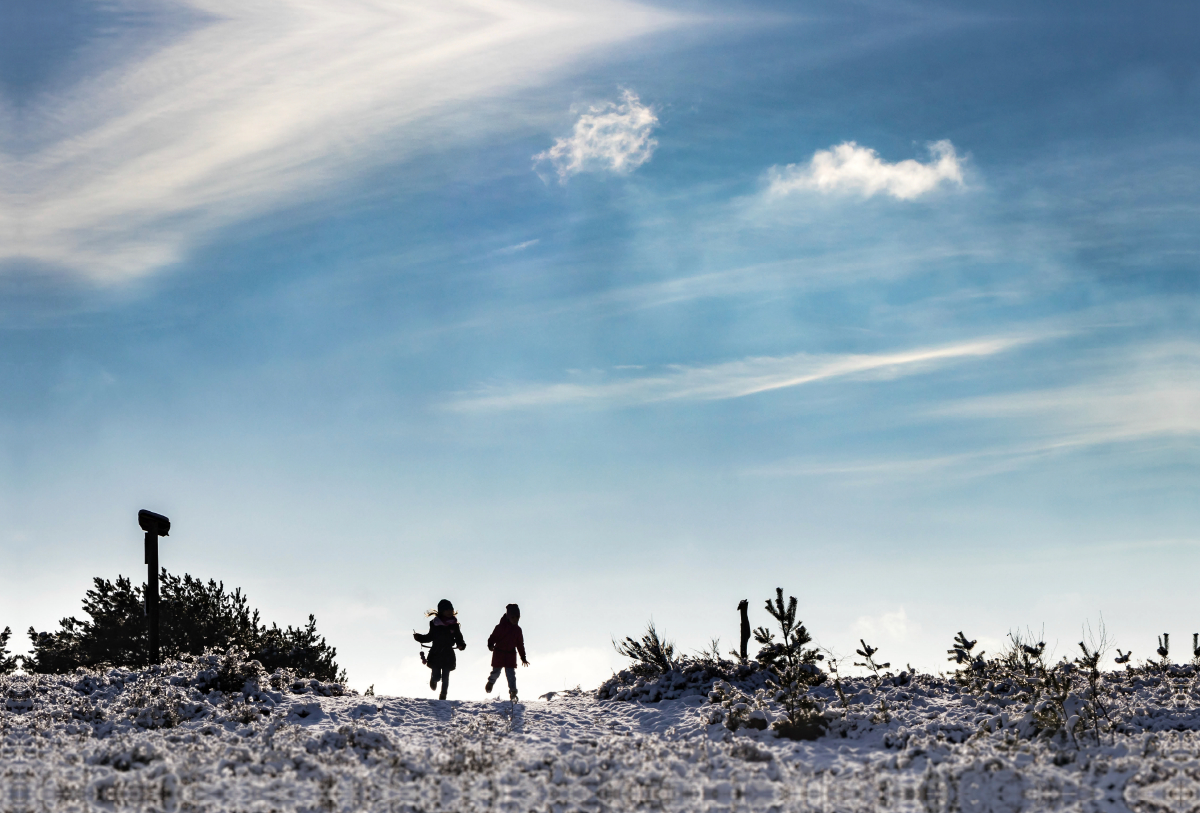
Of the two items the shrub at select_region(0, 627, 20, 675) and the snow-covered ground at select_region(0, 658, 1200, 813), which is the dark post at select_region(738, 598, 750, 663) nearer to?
the snow-covered ground at select_region(0, 658, 1200, 813)

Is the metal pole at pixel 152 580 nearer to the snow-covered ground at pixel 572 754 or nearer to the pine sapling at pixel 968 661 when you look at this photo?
the snow-covered ground at pixel 572 754

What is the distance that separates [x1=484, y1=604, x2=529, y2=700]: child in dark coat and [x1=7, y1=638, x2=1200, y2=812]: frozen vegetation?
795 millimetres

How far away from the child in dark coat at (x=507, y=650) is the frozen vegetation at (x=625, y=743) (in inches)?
31.3

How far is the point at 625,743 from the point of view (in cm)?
1137

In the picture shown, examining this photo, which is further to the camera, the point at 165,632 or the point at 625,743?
the point at 165,632

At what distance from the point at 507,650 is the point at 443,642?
119cm

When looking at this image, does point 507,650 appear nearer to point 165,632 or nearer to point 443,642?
point 443,642

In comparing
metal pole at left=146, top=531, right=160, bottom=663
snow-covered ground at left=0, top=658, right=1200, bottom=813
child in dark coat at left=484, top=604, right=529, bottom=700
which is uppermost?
metal pole at left=146, top=531, right=160, bottom=663

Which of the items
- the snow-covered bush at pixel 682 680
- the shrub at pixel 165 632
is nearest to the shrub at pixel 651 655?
the snow-covered bush at pixel 682 680

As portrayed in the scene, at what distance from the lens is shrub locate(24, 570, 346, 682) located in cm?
2427

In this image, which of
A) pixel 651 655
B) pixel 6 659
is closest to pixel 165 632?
pixel 6 659

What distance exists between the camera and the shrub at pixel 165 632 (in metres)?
24.3

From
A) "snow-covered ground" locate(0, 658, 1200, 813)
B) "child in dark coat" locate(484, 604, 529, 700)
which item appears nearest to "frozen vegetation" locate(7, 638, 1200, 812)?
"snow-covered ground" locate(0, 658, 1200, 813)

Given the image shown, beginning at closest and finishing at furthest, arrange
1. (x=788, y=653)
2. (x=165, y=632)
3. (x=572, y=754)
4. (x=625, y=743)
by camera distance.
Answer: (x=572, y=754) → (x=625, y=743) → (x=788, y=653) → (x=165, y=632)
